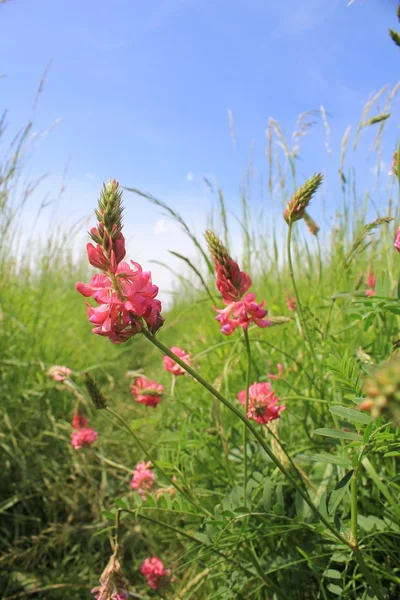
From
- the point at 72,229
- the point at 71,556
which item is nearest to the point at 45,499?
the point at 71,556

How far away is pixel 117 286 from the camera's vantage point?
2.02 feet

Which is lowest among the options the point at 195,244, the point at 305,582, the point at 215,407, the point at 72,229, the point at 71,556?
the point at 71,556

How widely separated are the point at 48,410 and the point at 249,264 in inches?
52.9

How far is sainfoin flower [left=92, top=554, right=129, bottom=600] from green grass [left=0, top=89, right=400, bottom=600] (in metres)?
0.10

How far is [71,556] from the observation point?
1.81 m

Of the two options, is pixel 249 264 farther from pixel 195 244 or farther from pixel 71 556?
pixel 71 556

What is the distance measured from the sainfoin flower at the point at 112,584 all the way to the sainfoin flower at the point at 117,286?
19.0 inches

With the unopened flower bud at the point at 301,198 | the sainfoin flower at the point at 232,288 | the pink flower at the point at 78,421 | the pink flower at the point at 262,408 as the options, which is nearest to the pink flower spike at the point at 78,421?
the pink flower at the point at 78,421

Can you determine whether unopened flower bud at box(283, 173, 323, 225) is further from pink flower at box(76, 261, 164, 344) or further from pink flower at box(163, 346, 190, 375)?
pink flower at box(163, 346, 190, 375)

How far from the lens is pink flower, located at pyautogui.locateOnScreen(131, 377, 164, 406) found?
147cm

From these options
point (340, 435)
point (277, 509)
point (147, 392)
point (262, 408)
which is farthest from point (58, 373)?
point (340, 435)

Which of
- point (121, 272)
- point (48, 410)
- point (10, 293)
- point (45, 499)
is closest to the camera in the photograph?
point (121, 272)

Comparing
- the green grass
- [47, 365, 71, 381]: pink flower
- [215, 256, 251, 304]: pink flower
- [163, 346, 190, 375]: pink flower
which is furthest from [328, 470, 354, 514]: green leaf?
[47, 365, 71, 381]: pink flower

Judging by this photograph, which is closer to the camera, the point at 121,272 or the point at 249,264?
the point at 121,272
